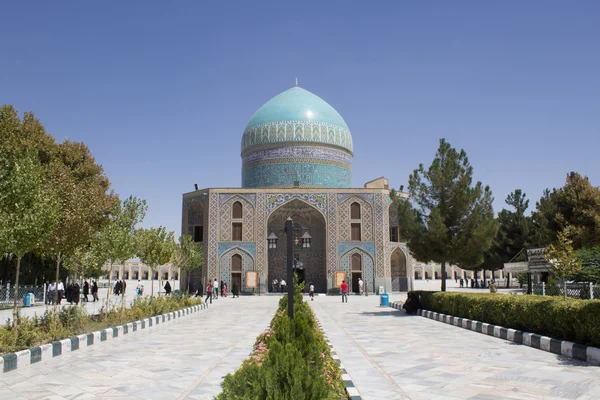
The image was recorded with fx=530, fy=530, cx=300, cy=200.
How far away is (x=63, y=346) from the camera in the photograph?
8.91 metres

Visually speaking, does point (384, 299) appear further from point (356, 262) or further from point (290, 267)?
point (290, 267)

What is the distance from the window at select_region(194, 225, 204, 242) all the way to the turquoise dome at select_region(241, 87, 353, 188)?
431 centimetres

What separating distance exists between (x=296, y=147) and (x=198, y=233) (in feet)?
27.0

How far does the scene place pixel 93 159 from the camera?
2312cm

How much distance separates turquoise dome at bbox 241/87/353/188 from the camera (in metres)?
33.7

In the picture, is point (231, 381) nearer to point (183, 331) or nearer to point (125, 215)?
point (183, 331)

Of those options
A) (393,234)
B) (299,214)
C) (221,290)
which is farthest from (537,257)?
A: (221,290)

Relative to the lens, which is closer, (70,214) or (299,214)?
(70,214)

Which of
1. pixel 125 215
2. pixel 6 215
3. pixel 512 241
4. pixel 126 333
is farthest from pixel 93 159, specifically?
pixel 512 241

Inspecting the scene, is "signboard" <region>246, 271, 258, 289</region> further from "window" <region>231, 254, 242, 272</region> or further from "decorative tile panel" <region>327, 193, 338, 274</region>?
"decorative tile panel" <region>327, 193, 338, 274</region>

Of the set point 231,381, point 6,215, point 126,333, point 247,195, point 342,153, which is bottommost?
point 126,333

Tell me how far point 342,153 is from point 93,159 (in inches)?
681

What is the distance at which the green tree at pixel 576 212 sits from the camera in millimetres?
25203

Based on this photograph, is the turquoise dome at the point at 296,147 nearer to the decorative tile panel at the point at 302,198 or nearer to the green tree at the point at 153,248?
the decorative tile panel at the point at 302,198
